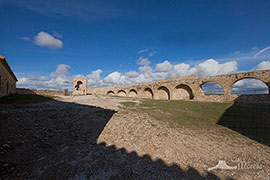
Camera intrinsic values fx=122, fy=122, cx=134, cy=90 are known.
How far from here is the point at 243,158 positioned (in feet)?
11.6

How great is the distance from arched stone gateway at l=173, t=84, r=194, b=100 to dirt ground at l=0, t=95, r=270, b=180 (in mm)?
16971

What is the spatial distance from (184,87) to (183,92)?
947 millimetres

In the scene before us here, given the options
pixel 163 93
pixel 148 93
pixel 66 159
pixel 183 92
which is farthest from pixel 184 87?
pixel 66 159

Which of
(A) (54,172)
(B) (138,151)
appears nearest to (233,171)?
(B) (138,151)

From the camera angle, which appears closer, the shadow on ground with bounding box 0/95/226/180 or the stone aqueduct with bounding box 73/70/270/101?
the shadow on ground with bounding box 0/95/226/180

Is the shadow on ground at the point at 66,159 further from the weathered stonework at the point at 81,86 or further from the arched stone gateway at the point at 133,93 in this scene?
the arched stone gateway at the point at 133,93

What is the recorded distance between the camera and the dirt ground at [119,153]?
2812mm

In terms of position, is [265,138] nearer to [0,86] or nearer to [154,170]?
[154,170]

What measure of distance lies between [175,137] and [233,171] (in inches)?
86.3

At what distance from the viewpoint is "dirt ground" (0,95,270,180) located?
281 cm

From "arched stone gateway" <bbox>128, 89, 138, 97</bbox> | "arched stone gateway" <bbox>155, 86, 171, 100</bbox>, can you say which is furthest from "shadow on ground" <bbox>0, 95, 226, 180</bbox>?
"arched stone gateway" <bbox>128, 89, 138, 97</bbox>

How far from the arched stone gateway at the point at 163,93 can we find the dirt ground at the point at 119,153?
762 inches

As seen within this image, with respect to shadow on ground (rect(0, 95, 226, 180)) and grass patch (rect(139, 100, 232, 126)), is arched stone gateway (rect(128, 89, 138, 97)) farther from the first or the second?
shadow on ground (rect(0, 95, 226, 180))

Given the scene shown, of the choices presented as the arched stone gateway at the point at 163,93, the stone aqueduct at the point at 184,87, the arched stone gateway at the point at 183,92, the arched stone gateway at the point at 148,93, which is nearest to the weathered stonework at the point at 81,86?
the stone aqueduct at the point at 184,87
